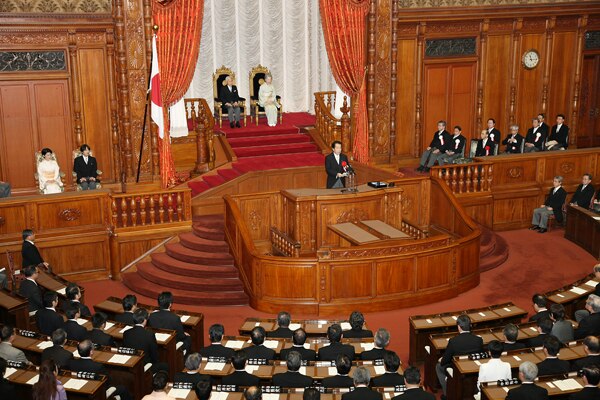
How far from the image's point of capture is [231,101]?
16641 millimetres

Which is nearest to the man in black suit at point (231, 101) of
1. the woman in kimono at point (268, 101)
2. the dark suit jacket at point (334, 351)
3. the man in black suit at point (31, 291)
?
the woman in kimono at point (268, 101)

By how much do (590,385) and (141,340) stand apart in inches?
173

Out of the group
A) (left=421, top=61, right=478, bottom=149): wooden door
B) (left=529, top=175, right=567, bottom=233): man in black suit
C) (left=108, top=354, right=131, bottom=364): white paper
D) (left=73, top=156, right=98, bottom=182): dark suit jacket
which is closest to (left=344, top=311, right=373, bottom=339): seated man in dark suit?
(left=108, top=354, right=131, bottom=364): white paper

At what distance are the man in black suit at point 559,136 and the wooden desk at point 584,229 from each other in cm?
219

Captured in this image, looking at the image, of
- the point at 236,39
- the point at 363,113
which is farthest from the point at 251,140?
the point at 236,39

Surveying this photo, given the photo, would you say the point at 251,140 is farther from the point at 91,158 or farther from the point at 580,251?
the point at 580,251

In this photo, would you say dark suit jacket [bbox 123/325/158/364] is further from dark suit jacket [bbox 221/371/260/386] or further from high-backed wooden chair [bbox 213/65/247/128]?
high-backed wooden chair [bbox 213/65/247/128]

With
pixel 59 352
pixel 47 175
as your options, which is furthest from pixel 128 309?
pixel 47 175

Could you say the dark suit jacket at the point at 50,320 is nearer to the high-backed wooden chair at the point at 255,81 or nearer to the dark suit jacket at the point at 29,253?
the dark suit jacket at the point at 29,253

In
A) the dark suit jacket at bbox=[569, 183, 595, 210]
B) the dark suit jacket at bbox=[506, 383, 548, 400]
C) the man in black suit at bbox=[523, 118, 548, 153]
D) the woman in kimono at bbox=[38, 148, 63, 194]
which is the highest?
the man in black suit at bbox=[523, 118, 548, 153]

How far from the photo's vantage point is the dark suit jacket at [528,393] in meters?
6.22

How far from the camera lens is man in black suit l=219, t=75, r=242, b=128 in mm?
16453

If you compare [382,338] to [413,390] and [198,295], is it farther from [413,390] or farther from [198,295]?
[198,295]

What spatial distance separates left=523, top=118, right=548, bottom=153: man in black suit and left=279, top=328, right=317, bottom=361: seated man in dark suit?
30.3 feet
